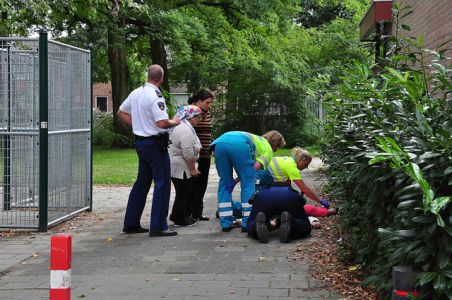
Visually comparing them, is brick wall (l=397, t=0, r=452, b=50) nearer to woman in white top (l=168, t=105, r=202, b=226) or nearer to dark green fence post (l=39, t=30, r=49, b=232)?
woman in white top (l=168, t=105, r=202, b=226)

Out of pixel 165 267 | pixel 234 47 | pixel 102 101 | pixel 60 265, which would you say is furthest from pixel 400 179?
pixel 102 101

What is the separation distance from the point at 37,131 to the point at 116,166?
437 inches

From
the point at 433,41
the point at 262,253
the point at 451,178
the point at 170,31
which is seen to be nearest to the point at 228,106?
the point at 170,31

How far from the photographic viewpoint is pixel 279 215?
727 cm

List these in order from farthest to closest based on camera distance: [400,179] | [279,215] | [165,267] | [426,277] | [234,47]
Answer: [234,47] → [279,215] → [165,267] → [400,179] → [426,277]

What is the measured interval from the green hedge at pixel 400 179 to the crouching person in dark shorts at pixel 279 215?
1.13m

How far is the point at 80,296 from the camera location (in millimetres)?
5215

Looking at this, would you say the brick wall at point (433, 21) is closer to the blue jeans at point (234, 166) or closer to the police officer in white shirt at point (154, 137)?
the blue jeans at point (234, 166)

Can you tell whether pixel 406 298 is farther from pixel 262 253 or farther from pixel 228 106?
pixel 228 106

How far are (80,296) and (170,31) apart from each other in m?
19.3

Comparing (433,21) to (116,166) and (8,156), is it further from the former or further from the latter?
(116,166)

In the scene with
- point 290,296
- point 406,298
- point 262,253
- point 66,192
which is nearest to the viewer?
point 406,298

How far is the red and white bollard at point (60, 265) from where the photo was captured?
3.22 m

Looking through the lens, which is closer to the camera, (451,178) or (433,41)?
(451,178)
